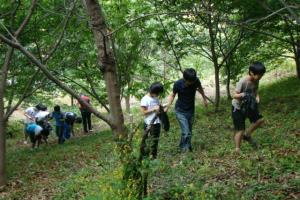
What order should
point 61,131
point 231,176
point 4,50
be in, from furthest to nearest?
1. point 61,131
2. point 4,50
3. point 231,176

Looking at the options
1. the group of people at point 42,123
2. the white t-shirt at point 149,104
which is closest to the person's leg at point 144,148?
the white t-shirt at point 149,104

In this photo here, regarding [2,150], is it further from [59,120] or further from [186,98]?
[59,120]

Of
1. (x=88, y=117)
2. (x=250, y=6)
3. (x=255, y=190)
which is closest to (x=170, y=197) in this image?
(x=255, y=190)

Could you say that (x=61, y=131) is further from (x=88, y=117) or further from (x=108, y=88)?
(x=108, y=88)

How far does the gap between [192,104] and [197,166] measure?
1.50 m

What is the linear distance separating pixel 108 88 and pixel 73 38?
34.1 ft

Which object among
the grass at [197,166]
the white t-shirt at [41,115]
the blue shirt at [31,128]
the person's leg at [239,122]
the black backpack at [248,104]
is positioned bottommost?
the grass at [197,166]

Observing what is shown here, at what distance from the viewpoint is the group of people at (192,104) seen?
743 centimetres

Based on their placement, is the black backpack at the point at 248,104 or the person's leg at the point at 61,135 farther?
the person's leg at the point at 61,135

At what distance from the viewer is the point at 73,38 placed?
45.4ft

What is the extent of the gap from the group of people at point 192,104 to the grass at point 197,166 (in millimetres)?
379

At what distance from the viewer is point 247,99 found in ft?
24.6

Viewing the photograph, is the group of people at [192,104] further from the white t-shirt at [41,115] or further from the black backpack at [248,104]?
the white t-shirt at [41,115]

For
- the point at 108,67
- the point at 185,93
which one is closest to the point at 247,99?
the point at 185,93
